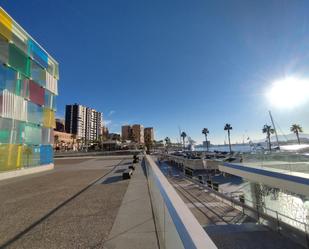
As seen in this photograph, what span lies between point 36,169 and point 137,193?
14.4m

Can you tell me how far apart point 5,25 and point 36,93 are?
6.29 meters

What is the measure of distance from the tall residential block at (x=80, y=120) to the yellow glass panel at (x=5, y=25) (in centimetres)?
15777

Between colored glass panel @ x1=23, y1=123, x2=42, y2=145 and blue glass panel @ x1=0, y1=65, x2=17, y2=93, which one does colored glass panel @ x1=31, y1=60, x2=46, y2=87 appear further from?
colored glass panel @ x1=23, y1=123, x2=42, y2=145

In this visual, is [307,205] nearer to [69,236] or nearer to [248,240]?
[248,240]

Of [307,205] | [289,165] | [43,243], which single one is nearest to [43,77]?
[43,243]

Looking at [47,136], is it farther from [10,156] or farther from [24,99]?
[10,156]

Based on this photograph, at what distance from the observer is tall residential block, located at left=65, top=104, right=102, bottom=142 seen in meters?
176

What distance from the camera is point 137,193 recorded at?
33.9 ft

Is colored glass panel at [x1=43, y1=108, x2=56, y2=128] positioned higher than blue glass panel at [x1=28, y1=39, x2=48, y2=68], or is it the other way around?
blue glass panel at [x1=28, y1=39, x2=48, y2=68]

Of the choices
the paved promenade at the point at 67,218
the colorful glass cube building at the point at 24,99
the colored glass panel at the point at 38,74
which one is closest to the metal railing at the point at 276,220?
the paved promenade at the point at 67,218

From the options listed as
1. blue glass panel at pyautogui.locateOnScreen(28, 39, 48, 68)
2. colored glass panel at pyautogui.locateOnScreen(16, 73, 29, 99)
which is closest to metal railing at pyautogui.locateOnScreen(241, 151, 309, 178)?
colored glass panel at pyautogui.locateOnScreen(16, 73, 29, 99)

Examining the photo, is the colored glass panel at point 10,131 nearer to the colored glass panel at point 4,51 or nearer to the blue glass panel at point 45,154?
the blue glass panel at point 45,154

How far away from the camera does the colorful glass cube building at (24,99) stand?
53.7 ft

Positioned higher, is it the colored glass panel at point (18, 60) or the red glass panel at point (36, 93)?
the colored glass panel at point (18, 60)
